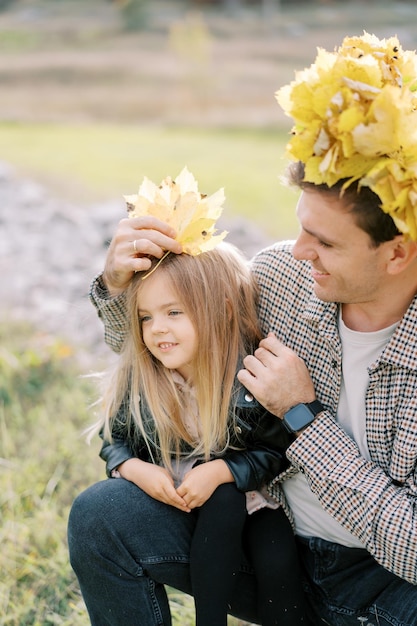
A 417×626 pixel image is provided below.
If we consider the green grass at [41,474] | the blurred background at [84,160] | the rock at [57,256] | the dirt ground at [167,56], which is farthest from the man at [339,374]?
the dirt ground at [167,56]

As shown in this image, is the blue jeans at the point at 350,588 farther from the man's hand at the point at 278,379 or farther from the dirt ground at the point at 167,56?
the dirt ground at the point at 167,56

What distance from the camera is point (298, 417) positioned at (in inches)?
93.8

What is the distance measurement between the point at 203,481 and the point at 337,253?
734mm

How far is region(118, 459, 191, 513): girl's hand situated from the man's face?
67cm

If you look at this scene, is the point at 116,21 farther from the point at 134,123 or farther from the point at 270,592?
the point at 270,592

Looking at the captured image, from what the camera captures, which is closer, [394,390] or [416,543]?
[416,543]

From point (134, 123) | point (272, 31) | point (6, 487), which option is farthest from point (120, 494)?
point (272, 31)

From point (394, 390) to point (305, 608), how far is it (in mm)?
694

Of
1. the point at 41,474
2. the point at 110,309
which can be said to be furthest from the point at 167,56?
the point at 110,309

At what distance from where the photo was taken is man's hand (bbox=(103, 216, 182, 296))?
2471mm

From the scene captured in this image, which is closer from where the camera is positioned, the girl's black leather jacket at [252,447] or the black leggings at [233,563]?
the black leggings at [233,563]

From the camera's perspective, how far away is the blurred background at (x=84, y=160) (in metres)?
3.53

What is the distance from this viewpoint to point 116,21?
31.8m

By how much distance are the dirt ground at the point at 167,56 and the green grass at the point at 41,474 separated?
40.7 ft
